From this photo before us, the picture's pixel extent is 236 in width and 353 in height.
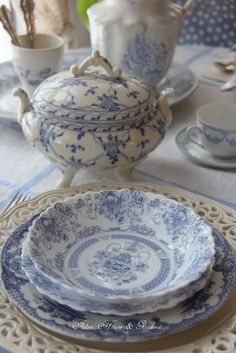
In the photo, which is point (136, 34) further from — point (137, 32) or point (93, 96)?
point (93, 96)

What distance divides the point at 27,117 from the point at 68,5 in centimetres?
97

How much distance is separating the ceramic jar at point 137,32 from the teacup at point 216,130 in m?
0.15

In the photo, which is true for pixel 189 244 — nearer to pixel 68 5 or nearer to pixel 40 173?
pixel 40 173

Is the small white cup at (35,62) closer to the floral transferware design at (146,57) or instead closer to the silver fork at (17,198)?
the floral transferware design at (146,57)

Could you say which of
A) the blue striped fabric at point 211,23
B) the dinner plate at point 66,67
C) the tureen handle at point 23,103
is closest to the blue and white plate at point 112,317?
the tureen handle at point 23,103

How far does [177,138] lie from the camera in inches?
39.3

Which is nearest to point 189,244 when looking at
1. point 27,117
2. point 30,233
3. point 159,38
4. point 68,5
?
point 30,233

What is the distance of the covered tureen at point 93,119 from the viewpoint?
77 cm

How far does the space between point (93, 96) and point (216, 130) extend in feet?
0.79

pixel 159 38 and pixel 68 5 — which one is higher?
pixel 159 38

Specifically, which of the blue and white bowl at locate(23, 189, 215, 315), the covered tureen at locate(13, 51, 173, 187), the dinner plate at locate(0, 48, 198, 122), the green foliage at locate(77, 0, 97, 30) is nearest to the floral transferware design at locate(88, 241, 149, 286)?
the blue and white bowl at locate(23, 189, 215, 315)

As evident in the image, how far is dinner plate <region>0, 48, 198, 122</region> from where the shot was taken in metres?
1.06

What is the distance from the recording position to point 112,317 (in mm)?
557

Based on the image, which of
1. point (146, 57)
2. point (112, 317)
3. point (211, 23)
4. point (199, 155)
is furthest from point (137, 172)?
point (211, 23)
